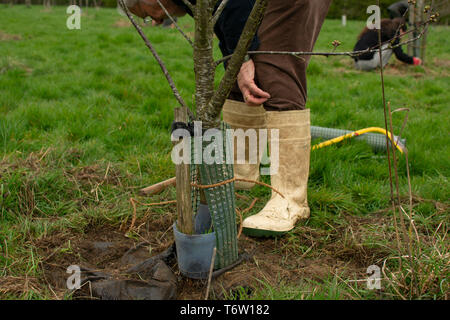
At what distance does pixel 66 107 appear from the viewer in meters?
3.84

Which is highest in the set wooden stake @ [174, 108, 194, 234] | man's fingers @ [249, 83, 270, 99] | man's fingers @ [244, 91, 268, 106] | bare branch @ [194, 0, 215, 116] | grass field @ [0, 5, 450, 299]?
bare branch @ [194, 0, 215, 116]

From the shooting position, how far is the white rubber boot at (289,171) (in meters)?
2.03

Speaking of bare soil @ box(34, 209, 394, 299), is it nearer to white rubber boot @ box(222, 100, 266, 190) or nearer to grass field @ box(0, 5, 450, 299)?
grass field @ box(0, 5, 450, 299)

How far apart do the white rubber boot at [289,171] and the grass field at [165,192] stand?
94mm

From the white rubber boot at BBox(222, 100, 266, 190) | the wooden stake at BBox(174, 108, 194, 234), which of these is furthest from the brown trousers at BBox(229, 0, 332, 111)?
the wooden stake at BBox(174, 108, 194, 234)

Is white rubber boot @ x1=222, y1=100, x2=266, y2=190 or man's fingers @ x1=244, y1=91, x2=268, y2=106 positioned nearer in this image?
man's fingers @ x1=244, y1=91, x2=268, y2=106

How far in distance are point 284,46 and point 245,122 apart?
22.9 inches

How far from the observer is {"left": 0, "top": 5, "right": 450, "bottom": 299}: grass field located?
157 centimetres

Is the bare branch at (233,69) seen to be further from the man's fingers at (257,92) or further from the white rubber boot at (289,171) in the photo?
the white rubber boot at (289,171)

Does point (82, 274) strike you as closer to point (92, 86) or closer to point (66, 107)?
point (66, 107)

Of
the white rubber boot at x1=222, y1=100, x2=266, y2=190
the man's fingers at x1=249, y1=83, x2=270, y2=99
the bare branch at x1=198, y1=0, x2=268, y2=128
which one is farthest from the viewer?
the white rubber boot at x1=222, y1=100, x2=266, y2=190

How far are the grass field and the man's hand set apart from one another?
651 millimetres

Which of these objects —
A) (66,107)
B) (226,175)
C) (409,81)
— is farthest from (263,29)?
(409,81)

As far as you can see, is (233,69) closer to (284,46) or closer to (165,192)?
(284,46)
